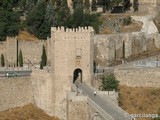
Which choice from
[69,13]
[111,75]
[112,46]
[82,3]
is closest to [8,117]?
[111,75]

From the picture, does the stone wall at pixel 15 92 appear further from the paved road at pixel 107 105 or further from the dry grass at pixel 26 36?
the dry grass at pixel 26 36

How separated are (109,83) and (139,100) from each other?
280 centimetres

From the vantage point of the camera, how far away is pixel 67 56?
56.4m

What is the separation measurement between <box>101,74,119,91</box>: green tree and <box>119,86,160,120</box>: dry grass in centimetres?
→ 108

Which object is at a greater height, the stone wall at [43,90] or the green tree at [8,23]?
the green tree at [8,23]

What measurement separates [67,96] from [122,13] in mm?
29756

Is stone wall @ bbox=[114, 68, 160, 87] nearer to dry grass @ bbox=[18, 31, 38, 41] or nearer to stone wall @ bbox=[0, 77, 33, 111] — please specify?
stone wall @ bbox=[0, 77, 33, 111]

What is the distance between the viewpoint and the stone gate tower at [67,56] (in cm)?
5628

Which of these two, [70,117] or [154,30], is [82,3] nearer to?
[154,30]

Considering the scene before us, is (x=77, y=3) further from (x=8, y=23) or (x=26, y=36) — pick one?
(x=8, y=23)

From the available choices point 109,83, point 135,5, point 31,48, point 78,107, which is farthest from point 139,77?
point 135,5

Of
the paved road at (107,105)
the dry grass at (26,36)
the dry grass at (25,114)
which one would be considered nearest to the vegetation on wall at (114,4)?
the dry grass at (26,36)

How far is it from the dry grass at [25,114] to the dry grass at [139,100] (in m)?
6.01

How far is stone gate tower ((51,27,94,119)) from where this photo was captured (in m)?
56.3
